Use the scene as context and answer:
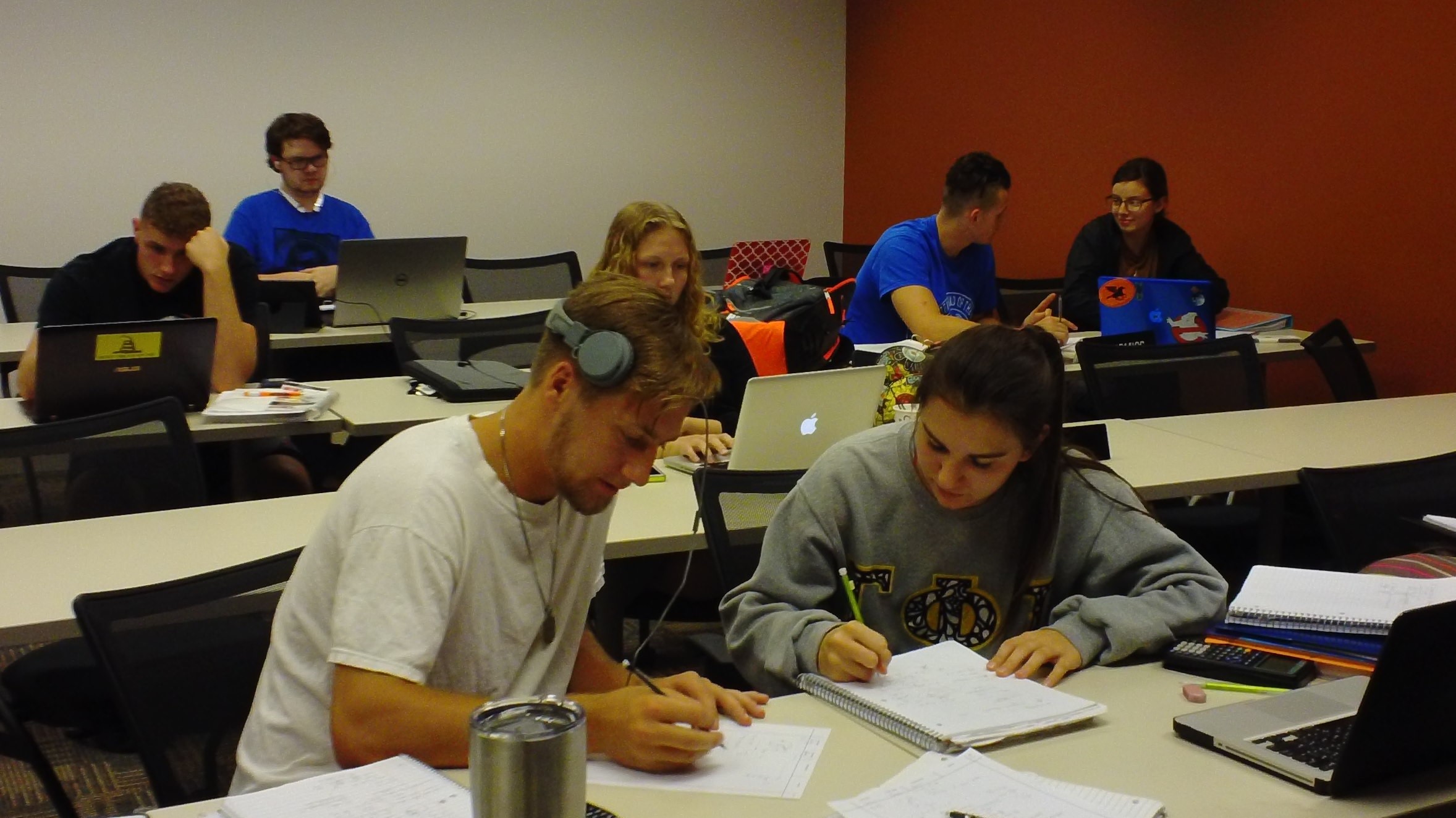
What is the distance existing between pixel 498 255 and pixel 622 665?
18.3 ft

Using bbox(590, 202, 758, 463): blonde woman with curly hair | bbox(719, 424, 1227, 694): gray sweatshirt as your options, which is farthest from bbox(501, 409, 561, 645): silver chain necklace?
bbox(590, 202, 758, 463): blonde woman with curly hair

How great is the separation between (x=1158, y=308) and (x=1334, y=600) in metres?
2.72

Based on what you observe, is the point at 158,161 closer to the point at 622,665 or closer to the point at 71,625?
the point at 71,625

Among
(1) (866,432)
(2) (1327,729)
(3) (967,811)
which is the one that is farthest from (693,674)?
(2) (1327,729)

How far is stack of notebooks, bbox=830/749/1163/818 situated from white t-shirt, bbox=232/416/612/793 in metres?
0.43

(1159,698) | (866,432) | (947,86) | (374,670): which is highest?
(947,86)

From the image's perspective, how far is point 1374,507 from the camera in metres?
2.22

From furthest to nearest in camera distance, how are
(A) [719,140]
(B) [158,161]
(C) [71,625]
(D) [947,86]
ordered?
(A) [719,140], (D) [947,86], (B) [158,161], (C) [71,625]

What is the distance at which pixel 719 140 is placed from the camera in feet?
24.8

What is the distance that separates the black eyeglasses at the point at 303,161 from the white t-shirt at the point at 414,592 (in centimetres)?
390

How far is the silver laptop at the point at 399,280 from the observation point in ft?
14.7

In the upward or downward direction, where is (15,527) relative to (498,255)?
downward

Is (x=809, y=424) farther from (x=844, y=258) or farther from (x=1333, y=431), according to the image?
(x=844, y=258)

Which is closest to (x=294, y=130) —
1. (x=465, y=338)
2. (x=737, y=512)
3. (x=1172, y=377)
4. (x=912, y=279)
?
(x=465, y=338)
